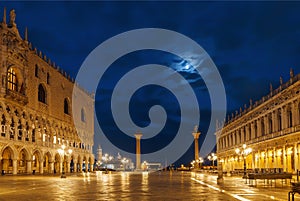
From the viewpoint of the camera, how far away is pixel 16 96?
46094mm

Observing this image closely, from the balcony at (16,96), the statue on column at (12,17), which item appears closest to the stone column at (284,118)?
the balcony at (16,96)

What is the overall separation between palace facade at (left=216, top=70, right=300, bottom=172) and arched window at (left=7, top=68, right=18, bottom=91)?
1054 inches

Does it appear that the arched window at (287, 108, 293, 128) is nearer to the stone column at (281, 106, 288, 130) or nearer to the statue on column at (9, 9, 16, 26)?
the stone column at (281, 106, 288, 130)

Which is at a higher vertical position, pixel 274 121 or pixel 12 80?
pixel 12 80

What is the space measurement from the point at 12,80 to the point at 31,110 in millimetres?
5078

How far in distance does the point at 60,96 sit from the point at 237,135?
31792 millimetres

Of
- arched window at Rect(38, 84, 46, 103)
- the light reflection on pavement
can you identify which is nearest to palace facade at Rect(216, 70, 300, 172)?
the light reflection on pavement

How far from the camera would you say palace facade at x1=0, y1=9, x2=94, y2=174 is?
45.0 m

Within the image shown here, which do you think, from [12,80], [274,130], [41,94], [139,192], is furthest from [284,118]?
[41,94]

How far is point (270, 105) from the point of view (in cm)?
5144

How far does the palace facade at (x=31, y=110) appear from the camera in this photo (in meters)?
45.0

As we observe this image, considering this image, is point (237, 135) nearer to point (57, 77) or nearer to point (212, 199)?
point (57, 77)

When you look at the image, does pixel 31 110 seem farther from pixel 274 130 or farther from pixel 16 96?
pixel 274 130

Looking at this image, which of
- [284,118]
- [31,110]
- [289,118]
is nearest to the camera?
[289,118]
